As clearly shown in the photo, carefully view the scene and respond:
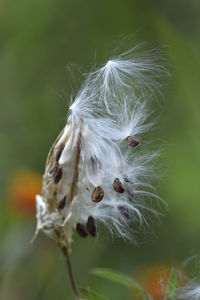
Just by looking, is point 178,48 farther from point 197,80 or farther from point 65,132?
point 65,132

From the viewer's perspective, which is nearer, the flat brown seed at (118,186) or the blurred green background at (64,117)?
the flat brown seed at (118,186)

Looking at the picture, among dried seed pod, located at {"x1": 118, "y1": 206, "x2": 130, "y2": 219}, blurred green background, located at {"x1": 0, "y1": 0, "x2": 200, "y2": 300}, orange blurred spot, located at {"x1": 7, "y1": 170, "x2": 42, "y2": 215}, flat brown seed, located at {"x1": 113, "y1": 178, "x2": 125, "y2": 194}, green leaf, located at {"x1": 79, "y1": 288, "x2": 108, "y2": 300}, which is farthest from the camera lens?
blurred green background, located at {"x1": 0, "y1": 0, "x2": 200, "y2": 300}

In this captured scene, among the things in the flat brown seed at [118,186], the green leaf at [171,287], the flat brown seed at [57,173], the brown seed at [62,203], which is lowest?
the green leaf at [171,287]

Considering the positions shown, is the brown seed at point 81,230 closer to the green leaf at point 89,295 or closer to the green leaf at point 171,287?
the green leaf at point 89,295

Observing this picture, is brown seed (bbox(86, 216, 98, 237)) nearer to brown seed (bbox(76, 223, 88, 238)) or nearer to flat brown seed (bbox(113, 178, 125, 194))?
brown seed (bbox(76, 223, 88, 238))

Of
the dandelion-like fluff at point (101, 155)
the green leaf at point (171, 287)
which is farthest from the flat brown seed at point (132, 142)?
the green leaf at point (171, 287)

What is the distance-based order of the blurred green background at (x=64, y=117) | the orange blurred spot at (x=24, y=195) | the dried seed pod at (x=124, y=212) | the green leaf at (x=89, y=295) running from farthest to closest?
the blurred green background at (x=64, y=117) < the orange blurred spot at (x=24, y=195) < the dried seed pod at (x=124, y=212) < the green leaf at (x=89, y=295)

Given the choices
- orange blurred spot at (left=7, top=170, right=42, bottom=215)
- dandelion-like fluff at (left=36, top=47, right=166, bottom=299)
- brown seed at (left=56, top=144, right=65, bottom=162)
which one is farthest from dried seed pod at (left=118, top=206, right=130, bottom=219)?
orange blurred spot at (left=7, top=170, right=42, bottom=215)
